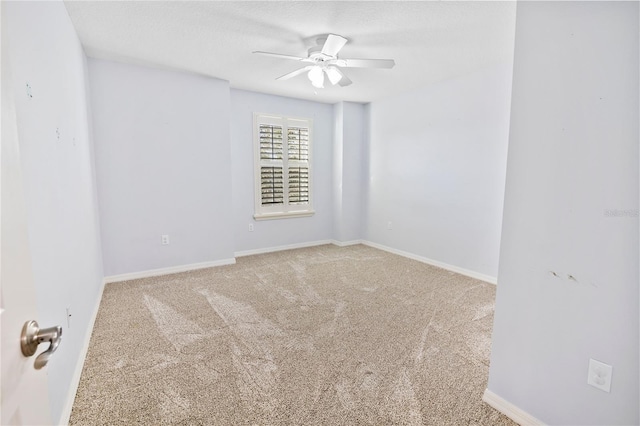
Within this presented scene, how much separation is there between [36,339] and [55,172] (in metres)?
1.48

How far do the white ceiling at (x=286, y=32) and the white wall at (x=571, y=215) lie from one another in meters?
1.07

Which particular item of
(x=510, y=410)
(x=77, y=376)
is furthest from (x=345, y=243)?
(x=77, y=376)

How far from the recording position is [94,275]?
8.96ft

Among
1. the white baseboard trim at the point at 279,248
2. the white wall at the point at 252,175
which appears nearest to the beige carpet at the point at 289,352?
the white baseboard trim at the point at 279,248

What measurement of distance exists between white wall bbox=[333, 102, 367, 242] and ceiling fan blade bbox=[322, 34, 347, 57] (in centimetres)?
248

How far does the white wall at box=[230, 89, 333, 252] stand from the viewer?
14.4 ft

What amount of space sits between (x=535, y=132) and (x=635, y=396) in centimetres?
108

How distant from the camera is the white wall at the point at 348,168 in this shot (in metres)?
5.02

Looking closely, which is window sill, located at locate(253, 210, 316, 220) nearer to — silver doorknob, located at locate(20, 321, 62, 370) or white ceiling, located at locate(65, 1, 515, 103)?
white ceiling, located at locate(65, 1, 515, 103)

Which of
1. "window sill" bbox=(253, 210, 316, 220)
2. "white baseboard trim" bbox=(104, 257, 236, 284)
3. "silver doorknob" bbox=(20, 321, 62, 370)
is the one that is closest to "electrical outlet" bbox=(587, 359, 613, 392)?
"silver doorknob" bbox=(20, 321, 62, 370)

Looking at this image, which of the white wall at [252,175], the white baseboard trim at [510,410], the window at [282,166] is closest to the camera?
the white baseboard trim at [510,410]

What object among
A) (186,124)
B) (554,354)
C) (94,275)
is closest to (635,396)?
(554,354)

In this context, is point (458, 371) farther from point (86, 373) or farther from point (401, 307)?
point (86, 373)

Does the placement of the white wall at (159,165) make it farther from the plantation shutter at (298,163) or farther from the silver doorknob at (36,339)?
the silver doorknob at (36,339)
